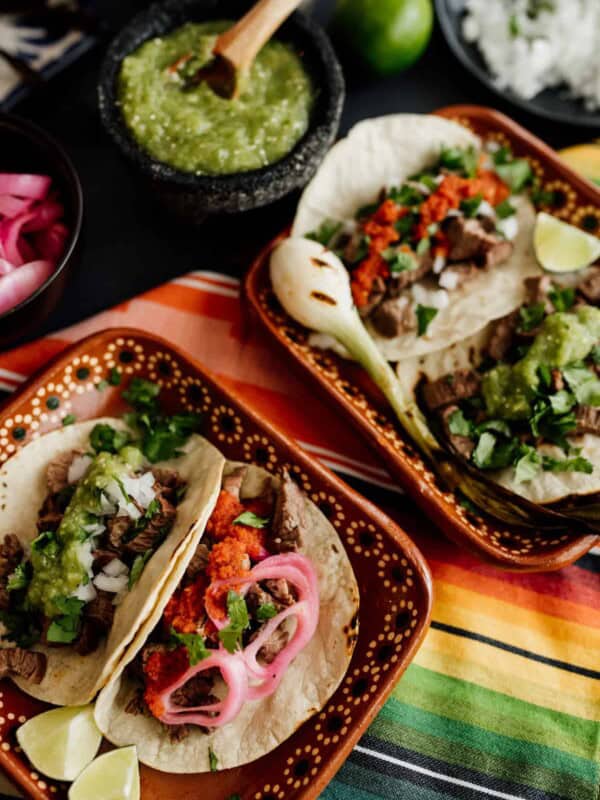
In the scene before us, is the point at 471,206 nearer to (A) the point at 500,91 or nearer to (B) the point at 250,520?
(A) the point at 500,91

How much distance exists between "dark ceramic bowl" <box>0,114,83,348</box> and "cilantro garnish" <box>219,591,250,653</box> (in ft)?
3.88

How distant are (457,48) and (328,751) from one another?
2.89 metres

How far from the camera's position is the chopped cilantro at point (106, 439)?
280 centimetres

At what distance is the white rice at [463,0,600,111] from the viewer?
11.6 ft

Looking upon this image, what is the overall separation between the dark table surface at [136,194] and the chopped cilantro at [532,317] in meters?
1.05

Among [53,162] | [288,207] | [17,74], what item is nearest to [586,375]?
[288,207]

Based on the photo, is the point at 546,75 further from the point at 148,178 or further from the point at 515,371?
the point at 148,178

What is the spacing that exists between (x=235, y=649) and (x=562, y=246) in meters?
1.87

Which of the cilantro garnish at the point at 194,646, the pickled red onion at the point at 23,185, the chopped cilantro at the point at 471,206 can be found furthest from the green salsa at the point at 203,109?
the cilantro garnish at the point at 194,646

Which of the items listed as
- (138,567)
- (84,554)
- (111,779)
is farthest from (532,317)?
(111,779)

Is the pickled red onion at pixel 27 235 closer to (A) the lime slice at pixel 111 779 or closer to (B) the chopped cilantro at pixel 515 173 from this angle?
(A) the lime slice at pixel 111 779

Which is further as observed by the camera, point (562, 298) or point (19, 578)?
point (562, 298)

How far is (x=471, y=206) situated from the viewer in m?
3.11

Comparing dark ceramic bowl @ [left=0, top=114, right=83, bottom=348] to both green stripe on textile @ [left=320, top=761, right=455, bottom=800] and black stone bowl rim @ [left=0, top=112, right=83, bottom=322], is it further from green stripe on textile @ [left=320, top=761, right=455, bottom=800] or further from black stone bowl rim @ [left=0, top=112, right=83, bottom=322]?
green stripe on textile @ [left=320, top=761, right=455, bottom=800]
